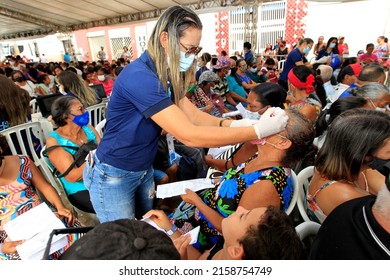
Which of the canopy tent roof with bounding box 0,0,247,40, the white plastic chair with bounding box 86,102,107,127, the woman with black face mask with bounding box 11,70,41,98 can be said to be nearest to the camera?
the white plastic chair with bounding box 86,102,107,127

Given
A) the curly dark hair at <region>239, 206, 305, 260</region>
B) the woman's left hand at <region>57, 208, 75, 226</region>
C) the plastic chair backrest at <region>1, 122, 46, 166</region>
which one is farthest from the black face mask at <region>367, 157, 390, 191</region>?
the plastic chair backrest at <region>1, 122, 46, 166</region>

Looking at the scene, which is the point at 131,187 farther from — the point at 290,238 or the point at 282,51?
the point at 282,51

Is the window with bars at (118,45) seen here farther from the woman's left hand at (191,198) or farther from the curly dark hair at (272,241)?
the curly dark hair at (272,241)

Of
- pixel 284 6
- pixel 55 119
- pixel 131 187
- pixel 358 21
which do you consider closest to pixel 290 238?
pixel 131 187

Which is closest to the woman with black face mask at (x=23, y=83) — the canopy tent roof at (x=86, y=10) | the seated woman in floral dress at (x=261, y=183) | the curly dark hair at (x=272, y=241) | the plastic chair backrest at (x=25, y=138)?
the plastic chair backrest at (x=25, y=138)

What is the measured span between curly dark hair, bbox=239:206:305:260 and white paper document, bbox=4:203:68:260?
2.73 ft

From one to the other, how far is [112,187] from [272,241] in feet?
3.01

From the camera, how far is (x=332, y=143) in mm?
1367

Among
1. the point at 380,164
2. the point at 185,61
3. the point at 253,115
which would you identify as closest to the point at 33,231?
the point at 185,61

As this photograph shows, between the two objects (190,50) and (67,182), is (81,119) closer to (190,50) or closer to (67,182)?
(67,182)

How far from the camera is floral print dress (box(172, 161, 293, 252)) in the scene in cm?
134

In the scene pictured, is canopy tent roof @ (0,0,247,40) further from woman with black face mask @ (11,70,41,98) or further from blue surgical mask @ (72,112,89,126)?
blue surgical mask @ (72,112,89,126)

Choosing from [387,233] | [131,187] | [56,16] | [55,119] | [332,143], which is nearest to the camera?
[387,233]

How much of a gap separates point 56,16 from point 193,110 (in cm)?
1783
